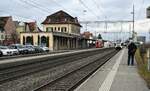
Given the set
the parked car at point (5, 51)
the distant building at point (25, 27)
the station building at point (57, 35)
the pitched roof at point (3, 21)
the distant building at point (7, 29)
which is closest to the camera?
the parked car at point (5, 51)

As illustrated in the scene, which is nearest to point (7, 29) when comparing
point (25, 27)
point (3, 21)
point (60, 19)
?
point (3, 21)

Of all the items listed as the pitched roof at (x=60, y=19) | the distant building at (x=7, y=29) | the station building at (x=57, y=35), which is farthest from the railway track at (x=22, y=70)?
the pitched roof at (x=60, y=19)

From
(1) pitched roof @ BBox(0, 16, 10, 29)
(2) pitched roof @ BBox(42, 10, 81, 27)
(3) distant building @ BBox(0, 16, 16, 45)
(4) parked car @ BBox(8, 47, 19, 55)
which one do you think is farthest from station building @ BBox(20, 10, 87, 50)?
(4) parked car @ BBox(8, 47, 19, 55)

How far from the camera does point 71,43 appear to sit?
129 meters

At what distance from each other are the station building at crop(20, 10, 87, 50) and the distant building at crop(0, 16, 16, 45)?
12.5m

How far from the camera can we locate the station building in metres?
100

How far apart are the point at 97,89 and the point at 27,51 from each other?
2032 inches

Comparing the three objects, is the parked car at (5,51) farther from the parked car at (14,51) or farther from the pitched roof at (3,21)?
the pitched roof at (3,21)

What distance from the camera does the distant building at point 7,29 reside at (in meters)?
126

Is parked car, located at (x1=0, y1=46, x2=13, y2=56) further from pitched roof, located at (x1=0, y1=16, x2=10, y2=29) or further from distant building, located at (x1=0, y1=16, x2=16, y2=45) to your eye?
pitched roof, located at (x1=0, y1=16, x2=10, y2=29)

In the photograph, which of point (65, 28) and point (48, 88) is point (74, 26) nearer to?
point (65, 28)

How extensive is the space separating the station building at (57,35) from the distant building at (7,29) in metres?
12.5

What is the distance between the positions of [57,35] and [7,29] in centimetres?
3791

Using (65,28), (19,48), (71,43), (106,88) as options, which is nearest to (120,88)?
(106,88)
